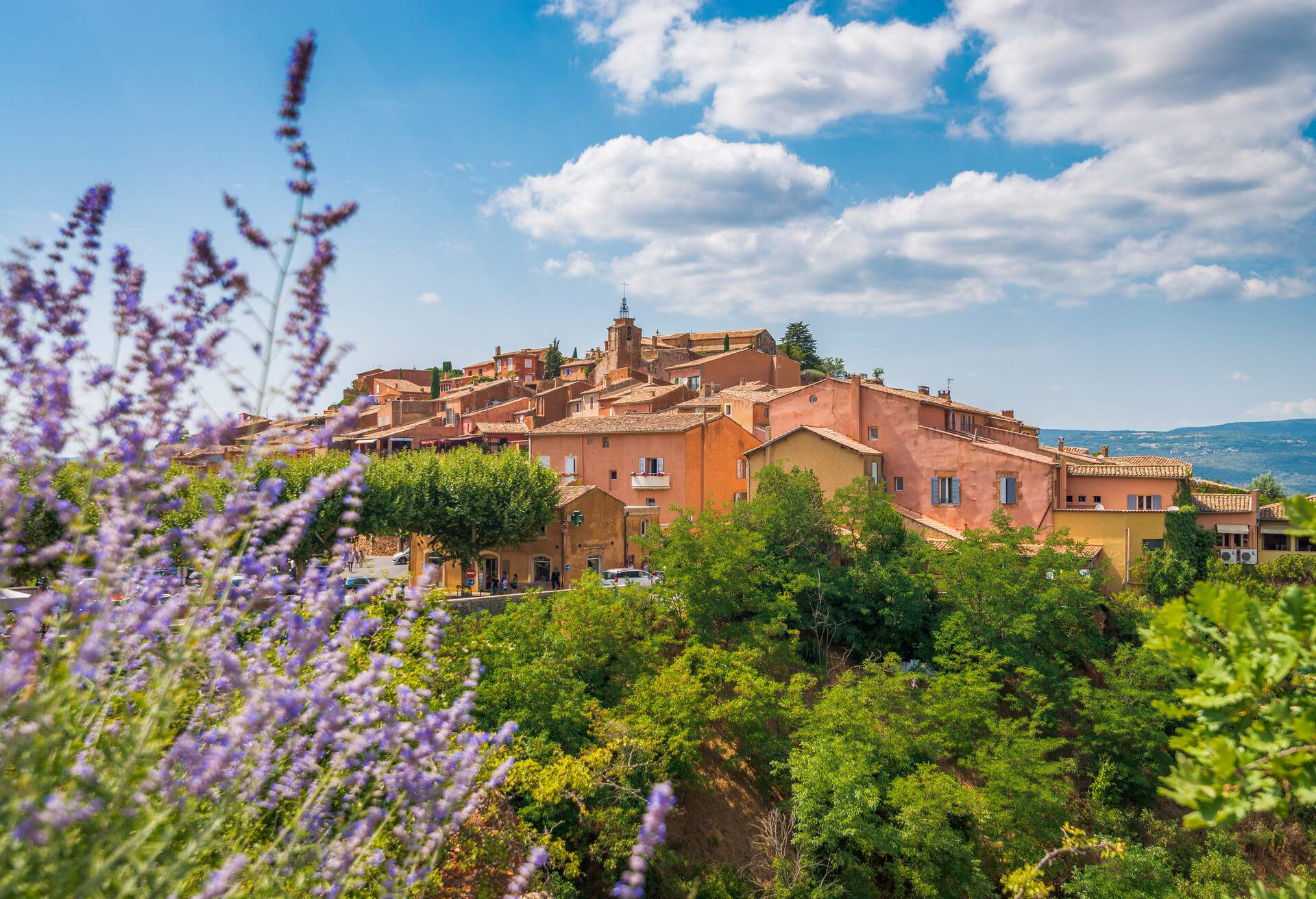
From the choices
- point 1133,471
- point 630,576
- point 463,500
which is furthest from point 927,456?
point 463,500

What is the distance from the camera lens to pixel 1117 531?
31625 mm

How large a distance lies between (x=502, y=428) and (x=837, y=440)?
2328 cm

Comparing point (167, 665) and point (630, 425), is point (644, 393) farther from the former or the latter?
point (167, 665)

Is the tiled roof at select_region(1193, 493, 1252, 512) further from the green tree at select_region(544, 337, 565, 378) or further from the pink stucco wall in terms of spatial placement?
the green tree at select_region(544, 337, 565, 378)

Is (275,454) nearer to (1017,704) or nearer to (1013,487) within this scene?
(1017,704)

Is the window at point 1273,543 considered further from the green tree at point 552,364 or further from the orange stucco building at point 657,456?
the green tree at point 552,364

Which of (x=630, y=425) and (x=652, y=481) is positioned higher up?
(x=630, y=425)

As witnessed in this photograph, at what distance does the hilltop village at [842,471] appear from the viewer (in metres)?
31.9

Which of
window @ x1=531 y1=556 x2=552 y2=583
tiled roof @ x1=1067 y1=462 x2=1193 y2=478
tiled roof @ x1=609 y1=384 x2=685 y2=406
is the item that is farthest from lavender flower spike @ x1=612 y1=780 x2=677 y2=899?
tiled roof @ x1=609 y1=384 x2=685 y2=406

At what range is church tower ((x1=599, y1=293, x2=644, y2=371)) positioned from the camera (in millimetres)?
69250

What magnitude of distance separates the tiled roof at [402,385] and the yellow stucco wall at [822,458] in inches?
1890

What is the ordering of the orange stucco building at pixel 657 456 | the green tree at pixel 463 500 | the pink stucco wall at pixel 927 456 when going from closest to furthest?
1. the green tree at pixel 463 500
2. the pink stucco wall at pixel 927 456
3. the orange stucco building at pixel 657 456

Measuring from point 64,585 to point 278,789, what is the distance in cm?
184

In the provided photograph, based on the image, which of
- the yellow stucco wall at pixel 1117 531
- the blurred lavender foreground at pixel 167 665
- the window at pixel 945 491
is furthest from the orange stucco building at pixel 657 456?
the blurred lavender foreground at pixel 167 665
